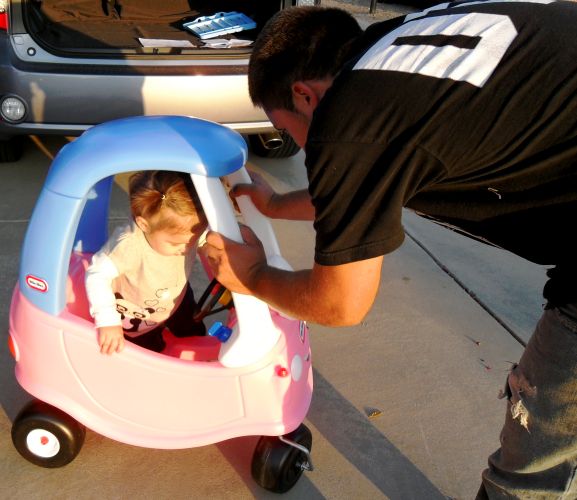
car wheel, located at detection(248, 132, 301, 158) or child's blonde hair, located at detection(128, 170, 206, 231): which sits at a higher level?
child's blonde hair, located at detection(128, 170, 206, 231)

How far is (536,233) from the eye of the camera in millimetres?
1426

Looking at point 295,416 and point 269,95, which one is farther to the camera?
point 295,416

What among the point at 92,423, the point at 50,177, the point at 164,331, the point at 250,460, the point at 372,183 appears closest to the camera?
the point at 372,183

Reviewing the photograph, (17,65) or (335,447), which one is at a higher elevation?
(17,65)

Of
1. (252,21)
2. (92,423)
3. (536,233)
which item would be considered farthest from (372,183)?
(252,21)

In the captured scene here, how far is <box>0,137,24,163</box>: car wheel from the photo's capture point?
4.01 m

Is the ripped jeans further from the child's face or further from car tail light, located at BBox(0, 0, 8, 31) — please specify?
car tail light, located at BBox(0, 0, 8, 31)

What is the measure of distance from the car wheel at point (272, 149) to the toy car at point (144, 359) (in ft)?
7.83

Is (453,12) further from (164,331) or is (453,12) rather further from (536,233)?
(164,331)

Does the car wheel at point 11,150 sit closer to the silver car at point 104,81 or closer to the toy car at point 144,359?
the silver car at point 104,81

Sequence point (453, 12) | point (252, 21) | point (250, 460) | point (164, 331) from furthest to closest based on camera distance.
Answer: point (252, 21)
point (164, 331)
point (250, 460)
point (453, 12)

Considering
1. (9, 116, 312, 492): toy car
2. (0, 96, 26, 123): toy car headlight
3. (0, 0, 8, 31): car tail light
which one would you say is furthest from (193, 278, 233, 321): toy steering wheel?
(0, 0, 8, 31): car tail light

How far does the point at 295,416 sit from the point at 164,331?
2.13 feet

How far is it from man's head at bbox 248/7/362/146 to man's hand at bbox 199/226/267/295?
35cm
